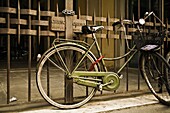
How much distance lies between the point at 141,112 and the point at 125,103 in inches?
13.0

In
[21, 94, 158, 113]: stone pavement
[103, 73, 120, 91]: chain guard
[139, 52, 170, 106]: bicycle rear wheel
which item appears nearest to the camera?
[21, 94, 158, 113]: stone pavement

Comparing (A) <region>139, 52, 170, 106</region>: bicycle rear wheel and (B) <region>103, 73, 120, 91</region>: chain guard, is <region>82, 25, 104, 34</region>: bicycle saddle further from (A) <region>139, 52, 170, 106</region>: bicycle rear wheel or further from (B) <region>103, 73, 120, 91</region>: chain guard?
(A) <region>139, 52, 170, 106</region>: bicycle rear wheel

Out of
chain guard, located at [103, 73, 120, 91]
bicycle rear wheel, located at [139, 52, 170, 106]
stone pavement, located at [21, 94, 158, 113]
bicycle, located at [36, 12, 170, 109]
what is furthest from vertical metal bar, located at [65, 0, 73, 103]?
bicycle rear wheel, located at [139, 52, 170, 106]

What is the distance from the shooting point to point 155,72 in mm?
3779

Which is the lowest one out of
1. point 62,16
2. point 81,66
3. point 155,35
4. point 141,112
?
point 141,112

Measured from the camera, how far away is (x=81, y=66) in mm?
3424

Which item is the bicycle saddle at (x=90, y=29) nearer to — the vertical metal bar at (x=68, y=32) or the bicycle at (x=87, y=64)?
the bicycle at (x=87, y=64)

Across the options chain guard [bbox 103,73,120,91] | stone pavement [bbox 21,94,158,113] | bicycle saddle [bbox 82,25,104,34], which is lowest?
stone pavement [bbox 21,94,158,113]

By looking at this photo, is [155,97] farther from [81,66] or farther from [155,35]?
[81,66]

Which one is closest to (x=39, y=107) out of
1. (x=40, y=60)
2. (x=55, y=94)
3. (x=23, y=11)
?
(x=40, y=60)

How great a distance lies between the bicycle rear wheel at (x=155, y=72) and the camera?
11.8 feet

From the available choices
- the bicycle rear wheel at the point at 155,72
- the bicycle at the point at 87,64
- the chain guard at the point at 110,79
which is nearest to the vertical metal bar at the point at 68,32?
the bicycle at the point at 87,64

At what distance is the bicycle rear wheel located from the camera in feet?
11.8

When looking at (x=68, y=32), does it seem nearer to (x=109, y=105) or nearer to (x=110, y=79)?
(x=110, y=79)
